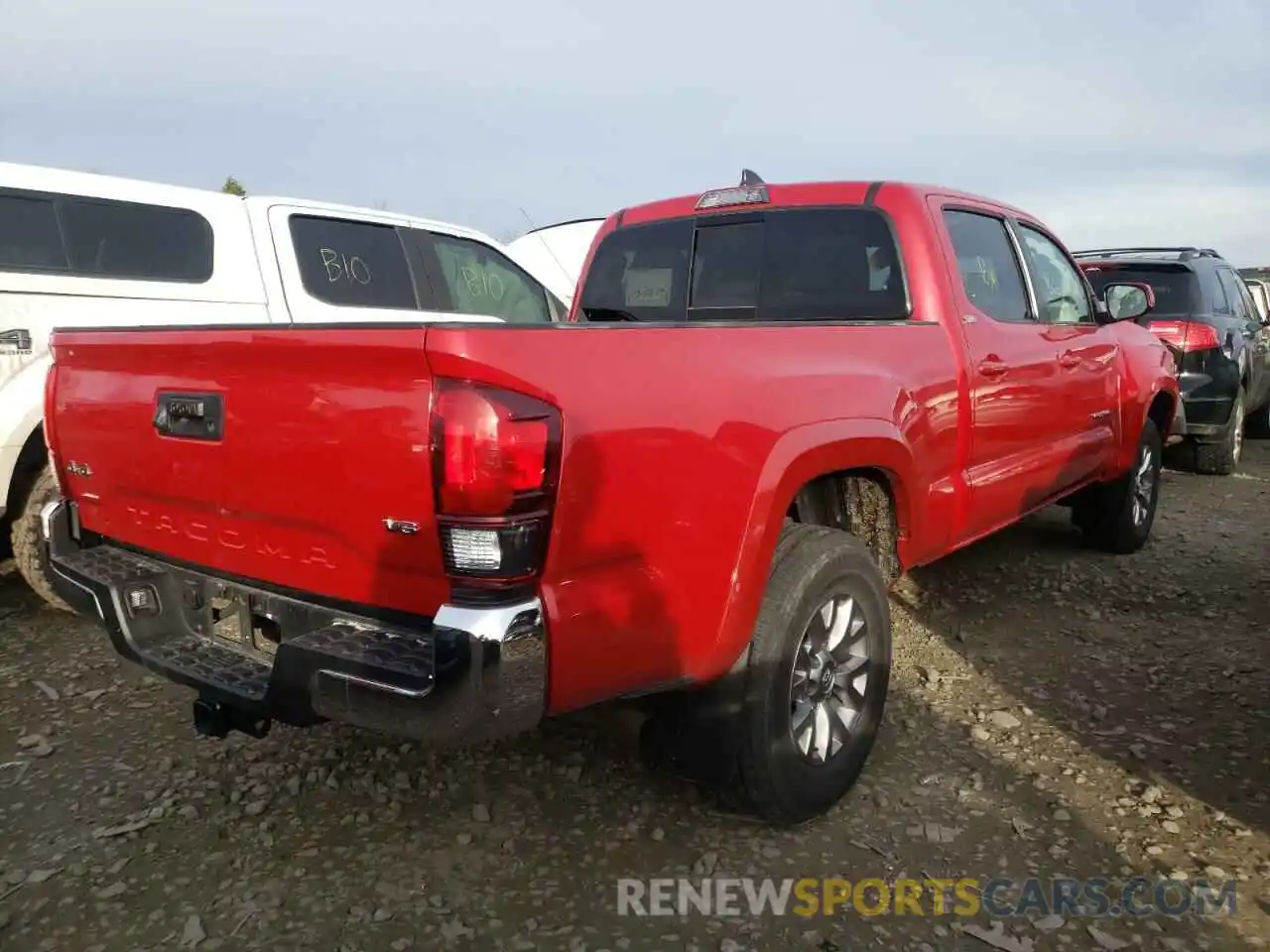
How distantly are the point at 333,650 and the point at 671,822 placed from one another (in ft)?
3.93

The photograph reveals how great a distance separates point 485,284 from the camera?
238 inches

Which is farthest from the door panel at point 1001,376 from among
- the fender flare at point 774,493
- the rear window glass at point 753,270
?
the fender flare at point 774,493

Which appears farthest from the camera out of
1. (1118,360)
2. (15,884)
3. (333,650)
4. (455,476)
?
(1118,360)

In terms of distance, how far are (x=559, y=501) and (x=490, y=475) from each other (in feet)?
0.52

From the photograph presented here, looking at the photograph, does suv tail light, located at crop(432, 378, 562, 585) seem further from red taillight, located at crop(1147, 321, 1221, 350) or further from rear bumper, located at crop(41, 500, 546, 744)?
red taillight, located at crop(1147, 321, 1221, 350)

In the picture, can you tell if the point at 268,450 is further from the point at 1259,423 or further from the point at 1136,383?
the point at 1259,423

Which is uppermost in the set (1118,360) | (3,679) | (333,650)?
(1118,360)

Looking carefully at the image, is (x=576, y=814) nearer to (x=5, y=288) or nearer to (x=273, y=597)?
(x=273, y=597)

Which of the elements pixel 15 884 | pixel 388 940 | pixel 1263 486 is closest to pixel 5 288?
pixel 15 884

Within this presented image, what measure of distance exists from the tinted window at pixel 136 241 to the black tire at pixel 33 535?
3.29ft

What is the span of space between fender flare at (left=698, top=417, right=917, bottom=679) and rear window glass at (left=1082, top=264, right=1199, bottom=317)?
5559mm

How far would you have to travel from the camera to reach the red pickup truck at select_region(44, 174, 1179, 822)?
6.07 feet

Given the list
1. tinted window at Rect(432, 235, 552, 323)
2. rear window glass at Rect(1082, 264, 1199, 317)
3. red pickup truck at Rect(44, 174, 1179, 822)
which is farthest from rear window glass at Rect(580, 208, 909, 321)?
rear window glass at Rect(1082, 264, 1199, 317)

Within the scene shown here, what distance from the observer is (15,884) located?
7.98 ft
